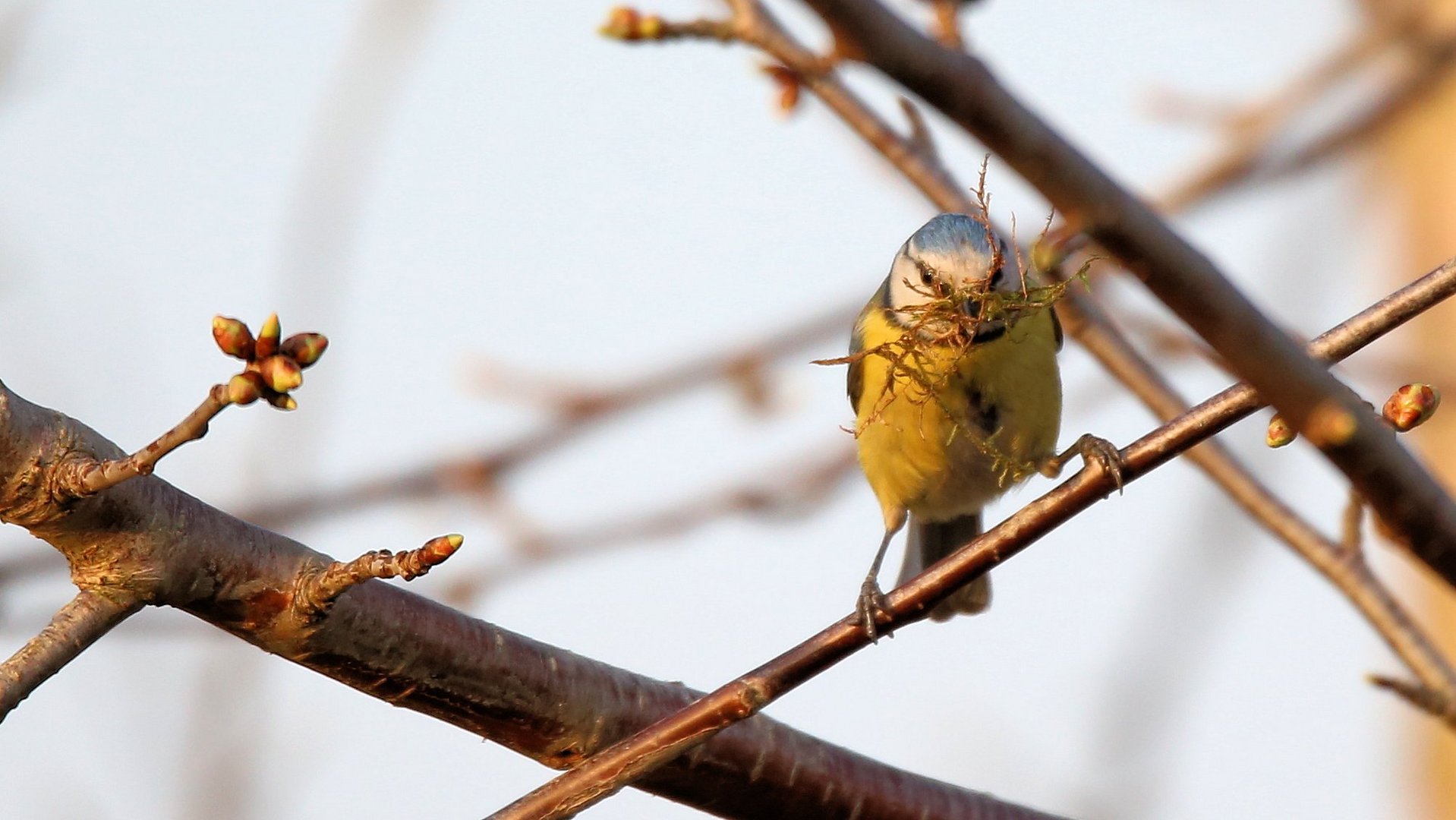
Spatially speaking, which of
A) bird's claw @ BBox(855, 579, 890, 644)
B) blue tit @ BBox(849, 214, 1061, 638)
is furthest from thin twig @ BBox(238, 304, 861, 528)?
bird's claw @ BBox(855, 579, 890, 644)

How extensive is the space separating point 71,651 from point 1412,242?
217 inches

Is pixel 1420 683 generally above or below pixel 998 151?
above

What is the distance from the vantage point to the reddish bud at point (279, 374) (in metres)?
1.58

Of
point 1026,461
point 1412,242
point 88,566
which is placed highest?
point 1412,242

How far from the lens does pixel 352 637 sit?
6.81 ft

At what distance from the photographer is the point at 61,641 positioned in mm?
1696

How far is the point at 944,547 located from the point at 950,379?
173 centimetres

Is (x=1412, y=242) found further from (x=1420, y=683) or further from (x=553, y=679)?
(x=553, y=679)

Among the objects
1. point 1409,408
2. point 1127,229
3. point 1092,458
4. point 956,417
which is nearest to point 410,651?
point 1092,458

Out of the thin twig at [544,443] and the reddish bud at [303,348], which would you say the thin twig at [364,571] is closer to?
the reddish bud at [303,348]

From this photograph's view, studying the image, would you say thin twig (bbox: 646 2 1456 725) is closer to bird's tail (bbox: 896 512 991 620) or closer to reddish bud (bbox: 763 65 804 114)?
reddish bud (bbox: 763 65 804 114)

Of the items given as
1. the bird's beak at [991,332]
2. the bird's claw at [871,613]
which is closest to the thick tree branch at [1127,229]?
the bird's claw at [871,613]

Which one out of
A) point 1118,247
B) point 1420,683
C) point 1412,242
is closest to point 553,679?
point 1118,247

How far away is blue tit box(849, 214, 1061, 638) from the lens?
9.62ft
